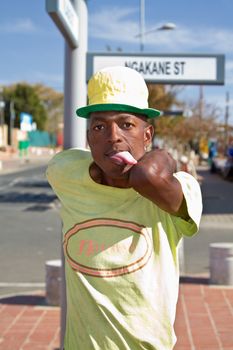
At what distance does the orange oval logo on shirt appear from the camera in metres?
1.68

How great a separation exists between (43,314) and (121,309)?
3.73 m

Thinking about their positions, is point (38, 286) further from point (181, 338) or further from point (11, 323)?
point (181, 338)

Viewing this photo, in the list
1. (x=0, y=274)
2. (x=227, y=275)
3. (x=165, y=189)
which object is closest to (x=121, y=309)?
(x=165, y=189)

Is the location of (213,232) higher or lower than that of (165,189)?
lower

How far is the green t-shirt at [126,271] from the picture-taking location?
1674 mm

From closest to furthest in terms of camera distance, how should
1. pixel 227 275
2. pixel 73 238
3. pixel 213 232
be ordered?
pixel 73 238 → pixel 227 275 → pixel 213 232

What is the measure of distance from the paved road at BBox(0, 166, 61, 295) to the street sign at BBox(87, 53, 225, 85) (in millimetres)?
3584

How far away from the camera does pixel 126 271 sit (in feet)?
5.51

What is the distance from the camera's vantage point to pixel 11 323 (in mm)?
4953

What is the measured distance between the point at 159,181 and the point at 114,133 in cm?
22

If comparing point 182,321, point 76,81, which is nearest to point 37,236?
point 182,321

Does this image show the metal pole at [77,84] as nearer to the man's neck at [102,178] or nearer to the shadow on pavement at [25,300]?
the man's neck at [102,178]

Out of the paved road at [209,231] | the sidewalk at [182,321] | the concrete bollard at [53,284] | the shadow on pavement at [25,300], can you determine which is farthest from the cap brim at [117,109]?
the paved road at [209,231]

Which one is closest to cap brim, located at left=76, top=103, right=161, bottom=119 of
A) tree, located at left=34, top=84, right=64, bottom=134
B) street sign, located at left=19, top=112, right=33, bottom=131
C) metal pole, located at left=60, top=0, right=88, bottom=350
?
metal pole, located at left=60, top=0, right=88, bottom=350
